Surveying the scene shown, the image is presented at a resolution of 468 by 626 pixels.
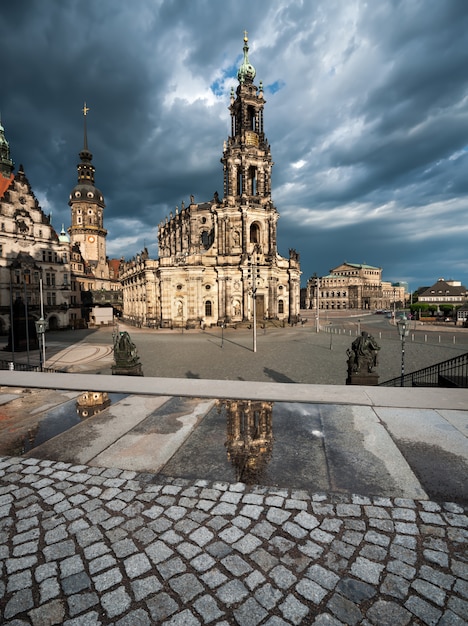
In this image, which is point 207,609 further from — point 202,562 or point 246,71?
point 246,71

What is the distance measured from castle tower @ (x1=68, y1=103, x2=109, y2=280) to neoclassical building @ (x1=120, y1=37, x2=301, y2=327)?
3274 centimetres

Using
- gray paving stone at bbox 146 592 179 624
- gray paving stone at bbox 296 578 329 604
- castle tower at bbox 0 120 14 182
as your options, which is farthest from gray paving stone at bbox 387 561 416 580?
castle tower at bbox 0 120 14 182

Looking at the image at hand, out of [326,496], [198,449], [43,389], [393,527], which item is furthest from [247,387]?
A: [43,389]

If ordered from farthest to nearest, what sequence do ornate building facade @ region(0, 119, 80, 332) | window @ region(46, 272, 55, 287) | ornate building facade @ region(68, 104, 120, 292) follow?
ornate building facade @ region(68, 104, 120, 292), window @ region(46, 272, 55, 287), ornate building facade @ region(0, 119, 80, 332)

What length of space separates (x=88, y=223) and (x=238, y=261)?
174ft

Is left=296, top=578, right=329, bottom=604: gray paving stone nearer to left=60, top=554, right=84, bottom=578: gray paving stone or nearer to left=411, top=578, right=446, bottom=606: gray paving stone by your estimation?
left=411, top=578, right=446, bottom=606: gray paving stone

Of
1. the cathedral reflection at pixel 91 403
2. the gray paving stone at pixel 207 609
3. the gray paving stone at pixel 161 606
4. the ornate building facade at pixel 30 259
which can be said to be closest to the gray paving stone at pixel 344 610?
the gray paving stone at pixel 207 609

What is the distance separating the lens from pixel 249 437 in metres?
5.65

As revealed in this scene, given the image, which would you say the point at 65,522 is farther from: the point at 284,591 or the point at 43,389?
the point at 43,389

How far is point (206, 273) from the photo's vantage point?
4456 centimetres

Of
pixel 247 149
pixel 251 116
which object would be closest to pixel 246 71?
pixel 251 116

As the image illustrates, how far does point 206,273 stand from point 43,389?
36.4m

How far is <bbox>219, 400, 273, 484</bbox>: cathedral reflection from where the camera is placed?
15.3ft

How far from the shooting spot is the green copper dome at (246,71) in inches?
1992
